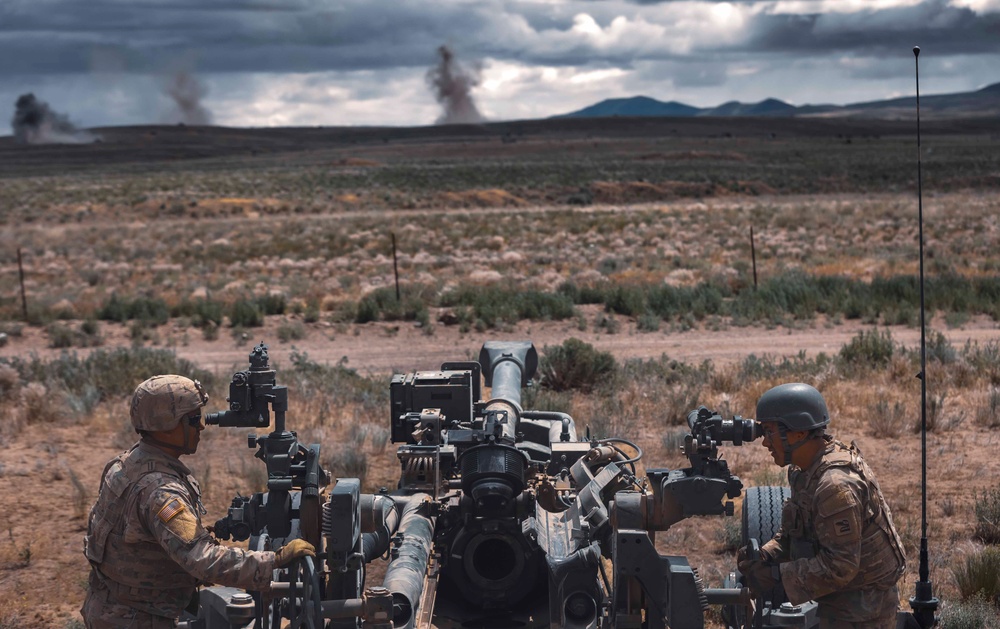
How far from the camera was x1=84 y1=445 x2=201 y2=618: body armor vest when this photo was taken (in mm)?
4781

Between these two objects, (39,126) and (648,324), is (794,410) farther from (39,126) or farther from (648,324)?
(39,126)

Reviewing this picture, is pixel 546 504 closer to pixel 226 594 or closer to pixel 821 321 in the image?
pixel 226 594

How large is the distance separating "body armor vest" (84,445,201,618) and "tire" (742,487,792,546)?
130 inches

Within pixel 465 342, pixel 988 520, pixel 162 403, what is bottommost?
pixel 988 520

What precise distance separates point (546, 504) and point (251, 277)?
23.7 meters

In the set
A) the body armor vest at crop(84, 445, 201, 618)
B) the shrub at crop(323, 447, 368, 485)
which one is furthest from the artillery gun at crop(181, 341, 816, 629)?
the shrub at crop(323, 447, 368, 485)

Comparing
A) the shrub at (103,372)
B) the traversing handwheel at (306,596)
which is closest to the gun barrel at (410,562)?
the traversing handwheel at (306,596)

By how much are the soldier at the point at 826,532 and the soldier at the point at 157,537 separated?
2.17 meters

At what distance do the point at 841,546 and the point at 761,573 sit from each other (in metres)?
0.42

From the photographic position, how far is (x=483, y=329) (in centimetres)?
2052

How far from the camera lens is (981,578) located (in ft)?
24.9

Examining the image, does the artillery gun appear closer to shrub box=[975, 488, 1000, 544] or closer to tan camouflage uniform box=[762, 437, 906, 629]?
tan camouflage uniform box=[762, 437, 906, 629]

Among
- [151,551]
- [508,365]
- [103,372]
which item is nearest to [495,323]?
[103,372]

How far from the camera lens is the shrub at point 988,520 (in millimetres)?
8844
